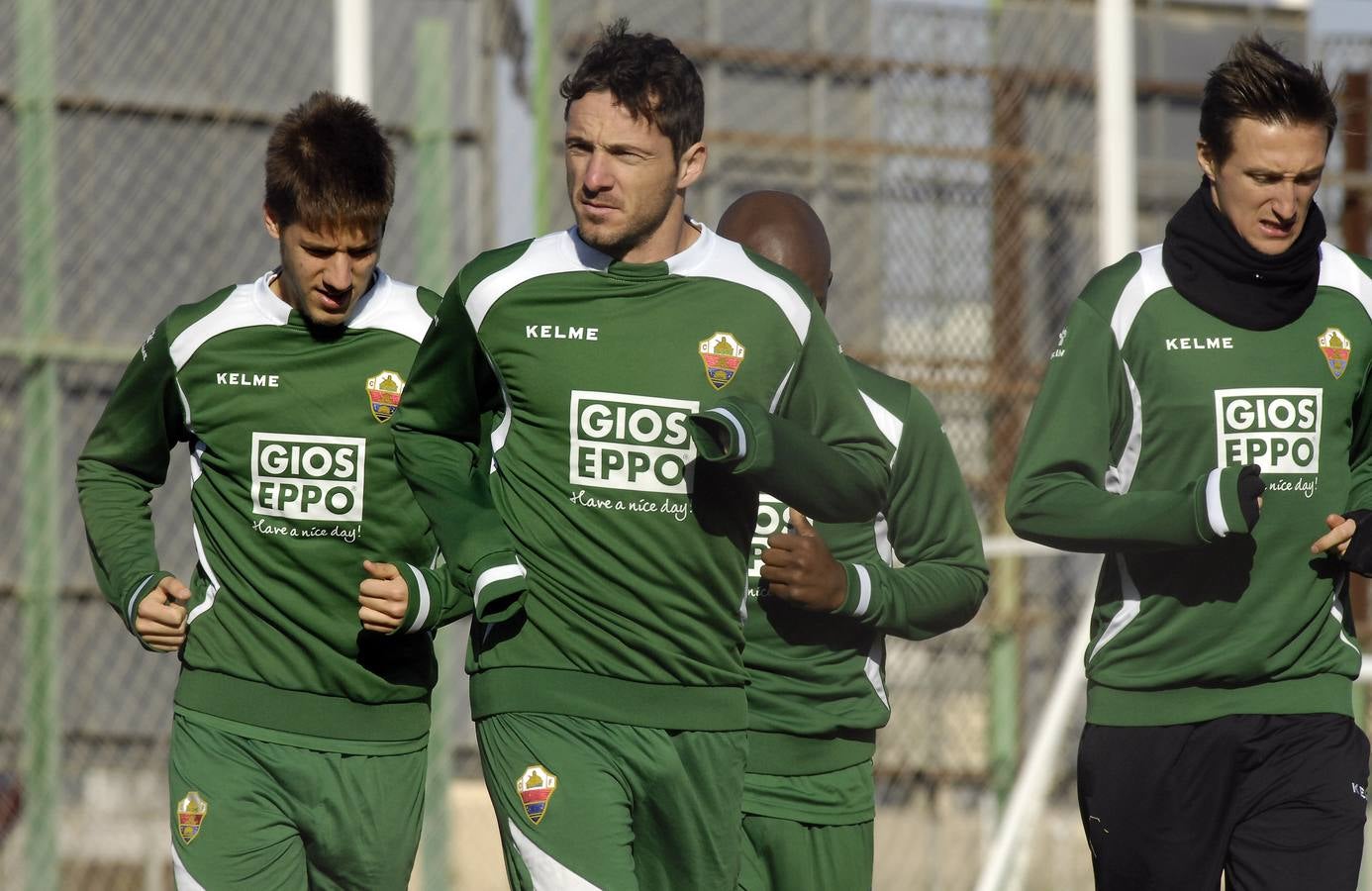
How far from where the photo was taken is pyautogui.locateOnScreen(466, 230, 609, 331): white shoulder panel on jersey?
3975 mm

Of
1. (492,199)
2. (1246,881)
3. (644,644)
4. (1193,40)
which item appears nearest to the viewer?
(644,644)

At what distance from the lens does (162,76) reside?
8695 mm

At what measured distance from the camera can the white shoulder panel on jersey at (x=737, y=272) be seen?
4012mm

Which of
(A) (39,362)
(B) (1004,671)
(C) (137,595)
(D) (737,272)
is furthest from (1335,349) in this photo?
(A) (39,362)

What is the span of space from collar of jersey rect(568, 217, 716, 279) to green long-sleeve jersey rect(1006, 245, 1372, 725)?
0.92 meters

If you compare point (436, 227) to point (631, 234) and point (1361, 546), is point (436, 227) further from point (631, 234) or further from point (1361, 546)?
point (1361, 546)

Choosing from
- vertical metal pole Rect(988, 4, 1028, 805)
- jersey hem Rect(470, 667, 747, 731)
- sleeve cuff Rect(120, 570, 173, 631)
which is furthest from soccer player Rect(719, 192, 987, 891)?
vertical metal pole Rect(988, 4, 1028, 805)

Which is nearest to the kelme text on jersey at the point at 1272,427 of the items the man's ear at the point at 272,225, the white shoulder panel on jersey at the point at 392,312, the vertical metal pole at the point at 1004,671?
the white shoulder panel on jersey at the point at 392,312

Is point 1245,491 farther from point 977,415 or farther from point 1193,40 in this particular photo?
point 1193,40

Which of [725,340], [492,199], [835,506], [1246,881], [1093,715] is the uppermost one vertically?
[492,199]

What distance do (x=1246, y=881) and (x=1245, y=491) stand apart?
0.87 metres

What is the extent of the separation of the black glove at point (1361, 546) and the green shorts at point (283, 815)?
2.21 m

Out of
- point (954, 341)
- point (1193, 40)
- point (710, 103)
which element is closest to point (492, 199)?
point (710, 103)

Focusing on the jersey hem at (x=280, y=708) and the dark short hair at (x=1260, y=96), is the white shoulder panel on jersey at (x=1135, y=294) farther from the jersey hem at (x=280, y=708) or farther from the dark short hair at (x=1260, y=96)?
the jersey hem at (x=280, y=708)
